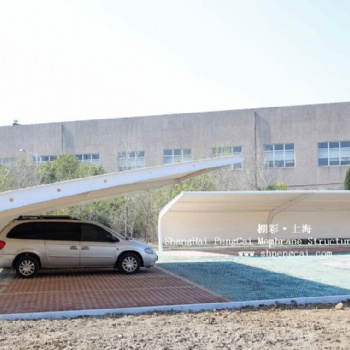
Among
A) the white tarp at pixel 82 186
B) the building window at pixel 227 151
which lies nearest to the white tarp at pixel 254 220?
the white tarp at pixel 82 186

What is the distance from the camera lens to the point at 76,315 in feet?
32.6

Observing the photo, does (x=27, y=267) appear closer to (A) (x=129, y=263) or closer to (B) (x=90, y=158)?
(A) (x=129, y=263)

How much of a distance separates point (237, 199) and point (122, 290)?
11.9m

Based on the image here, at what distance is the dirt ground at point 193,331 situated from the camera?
7.70m

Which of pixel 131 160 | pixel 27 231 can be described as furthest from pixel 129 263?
pixel 131 160

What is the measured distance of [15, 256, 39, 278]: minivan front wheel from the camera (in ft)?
51.3

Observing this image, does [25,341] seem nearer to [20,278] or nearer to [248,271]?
[20,278]

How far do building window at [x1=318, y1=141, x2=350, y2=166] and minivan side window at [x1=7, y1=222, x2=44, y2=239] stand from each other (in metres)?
31.7

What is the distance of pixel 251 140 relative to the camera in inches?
1727

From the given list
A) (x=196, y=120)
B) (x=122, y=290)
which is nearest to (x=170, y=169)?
(x=122, y=290)

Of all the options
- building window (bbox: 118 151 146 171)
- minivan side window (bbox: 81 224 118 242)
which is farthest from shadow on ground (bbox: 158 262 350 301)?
building window (bbox: 118 151 146 171)

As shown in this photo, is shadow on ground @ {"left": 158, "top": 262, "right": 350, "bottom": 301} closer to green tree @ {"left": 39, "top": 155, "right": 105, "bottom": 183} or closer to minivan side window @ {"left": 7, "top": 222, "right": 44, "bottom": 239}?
minivan side window @ {"left": 7, "top": 222, "right": 44, "bottom": 239}

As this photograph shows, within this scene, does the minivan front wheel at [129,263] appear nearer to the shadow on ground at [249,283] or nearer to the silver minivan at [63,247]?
the silver minivan at [63,247]

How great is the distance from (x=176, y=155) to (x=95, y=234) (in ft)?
95.1
